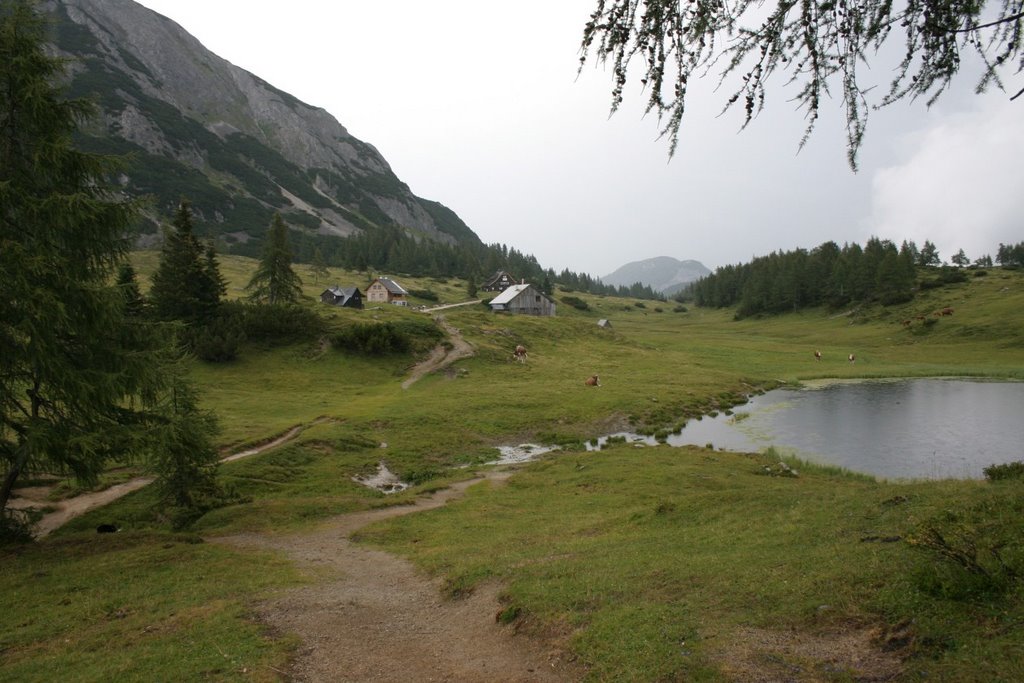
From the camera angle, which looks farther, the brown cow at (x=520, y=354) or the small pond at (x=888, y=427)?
the brown cow at (x=520, y=354)

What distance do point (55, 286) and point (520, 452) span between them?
26.1 meters

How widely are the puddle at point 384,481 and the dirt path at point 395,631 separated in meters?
Answer: 11.5

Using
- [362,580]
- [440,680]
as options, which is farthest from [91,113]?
[440,680]

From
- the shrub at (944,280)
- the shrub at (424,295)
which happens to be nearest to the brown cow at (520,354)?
the shrub at (424,295)

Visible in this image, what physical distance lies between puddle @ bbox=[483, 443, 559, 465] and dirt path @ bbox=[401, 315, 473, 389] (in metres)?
19.0

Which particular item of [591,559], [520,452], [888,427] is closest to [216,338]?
[520,452]

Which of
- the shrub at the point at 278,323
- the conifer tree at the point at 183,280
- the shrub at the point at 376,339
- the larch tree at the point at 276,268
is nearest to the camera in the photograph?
the conifer tree at the point at 183,280

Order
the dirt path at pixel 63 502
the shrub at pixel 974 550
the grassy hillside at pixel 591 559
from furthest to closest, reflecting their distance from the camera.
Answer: the dirt path at pixel 63 502
the grassy hillside at pixel 591 559
the shrub at pixel 974 550

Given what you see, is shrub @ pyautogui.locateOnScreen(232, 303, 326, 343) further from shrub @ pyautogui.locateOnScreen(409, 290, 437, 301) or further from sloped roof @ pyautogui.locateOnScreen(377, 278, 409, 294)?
shrub @ pyautogui.locateOnScreen(409, 290, 437, 301)

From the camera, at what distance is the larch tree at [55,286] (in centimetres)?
1599

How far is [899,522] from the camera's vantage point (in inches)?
432

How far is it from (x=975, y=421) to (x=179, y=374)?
48749 millimetres

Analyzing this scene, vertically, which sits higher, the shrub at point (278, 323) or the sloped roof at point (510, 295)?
the sloped roof at point (510, 295)

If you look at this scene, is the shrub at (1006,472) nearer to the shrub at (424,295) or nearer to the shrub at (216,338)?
the shrub at (216,338)
